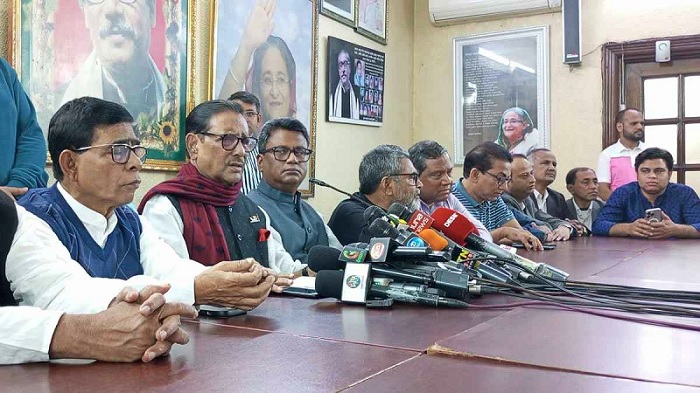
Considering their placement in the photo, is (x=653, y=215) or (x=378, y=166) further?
(x=653, y=215)

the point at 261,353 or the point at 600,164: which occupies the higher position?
the point at 600,164

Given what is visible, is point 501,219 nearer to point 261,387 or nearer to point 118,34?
point 118,34

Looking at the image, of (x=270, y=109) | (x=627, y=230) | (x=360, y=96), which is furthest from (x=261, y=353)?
(x=360, y=96)

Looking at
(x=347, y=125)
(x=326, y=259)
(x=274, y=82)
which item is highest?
(x=274, y=82)

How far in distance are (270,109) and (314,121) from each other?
1.59 ft

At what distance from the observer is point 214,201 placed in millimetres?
2287

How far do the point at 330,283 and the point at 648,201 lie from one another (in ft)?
11.5

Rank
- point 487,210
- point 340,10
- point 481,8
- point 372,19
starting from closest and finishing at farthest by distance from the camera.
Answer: point 487,210, point 340,10, point 372,19, point 481,8

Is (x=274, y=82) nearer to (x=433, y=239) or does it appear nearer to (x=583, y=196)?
(x=583, y=196)

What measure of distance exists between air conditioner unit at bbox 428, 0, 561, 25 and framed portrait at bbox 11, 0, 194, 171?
300cm

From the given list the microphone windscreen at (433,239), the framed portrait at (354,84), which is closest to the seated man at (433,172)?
the microphone windscreen at (433,239)

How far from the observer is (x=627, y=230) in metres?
4.29

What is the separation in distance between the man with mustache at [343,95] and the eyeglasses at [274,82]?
0.59 meters

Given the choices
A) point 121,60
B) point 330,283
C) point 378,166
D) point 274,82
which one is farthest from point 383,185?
point 274,82
